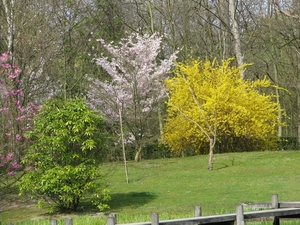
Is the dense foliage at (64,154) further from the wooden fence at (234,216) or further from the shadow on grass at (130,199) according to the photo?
the wooden fence at (234,216)

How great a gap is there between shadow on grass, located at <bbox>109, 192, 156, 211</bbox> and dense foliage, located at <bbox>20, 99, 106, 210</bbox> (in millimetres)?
1003

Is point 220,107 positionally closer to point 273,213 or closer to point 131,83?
point 131,83

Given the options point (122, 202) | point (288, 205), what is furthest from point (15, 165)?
point (288, 205)

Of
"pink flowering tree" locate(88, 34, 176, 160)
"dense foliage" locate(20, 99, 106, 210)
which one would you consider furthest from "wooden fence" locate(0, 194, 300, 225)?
"pink flowering tree" locate(88, 34, 176, 160)

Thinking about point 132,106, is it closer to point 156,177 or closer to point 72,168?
point 156,177

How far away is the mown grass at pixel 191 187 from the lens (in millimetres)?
16578

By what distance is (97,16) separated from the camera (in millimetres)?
35281

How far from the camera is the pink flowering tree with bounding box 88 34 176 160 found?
30.9 meters

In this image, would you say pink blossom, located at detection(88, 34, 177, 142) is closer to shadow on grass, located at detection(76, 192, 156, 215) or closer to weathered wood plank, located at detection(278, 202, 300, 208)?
shadow on grass, located at detection(76, 192, 156, 215)

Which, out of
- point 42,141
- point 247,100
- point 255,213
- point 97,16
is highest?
point 97,16

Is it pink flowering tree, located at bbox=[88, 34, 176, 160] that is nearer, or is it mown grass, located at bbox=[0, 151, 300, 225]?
mown grass, located at bbox=[0, 151, 300, 225]

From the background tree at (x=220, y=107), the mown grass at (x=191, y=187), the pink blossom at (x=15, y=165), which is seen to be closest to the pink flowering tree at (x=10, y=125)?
the pink blossom at (x=15, y=165)

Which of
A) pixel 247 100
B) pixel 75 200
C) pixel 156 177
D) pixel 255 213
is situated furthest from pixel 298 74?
pixel 255 213

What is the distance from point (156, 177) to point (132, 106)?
8.75m
